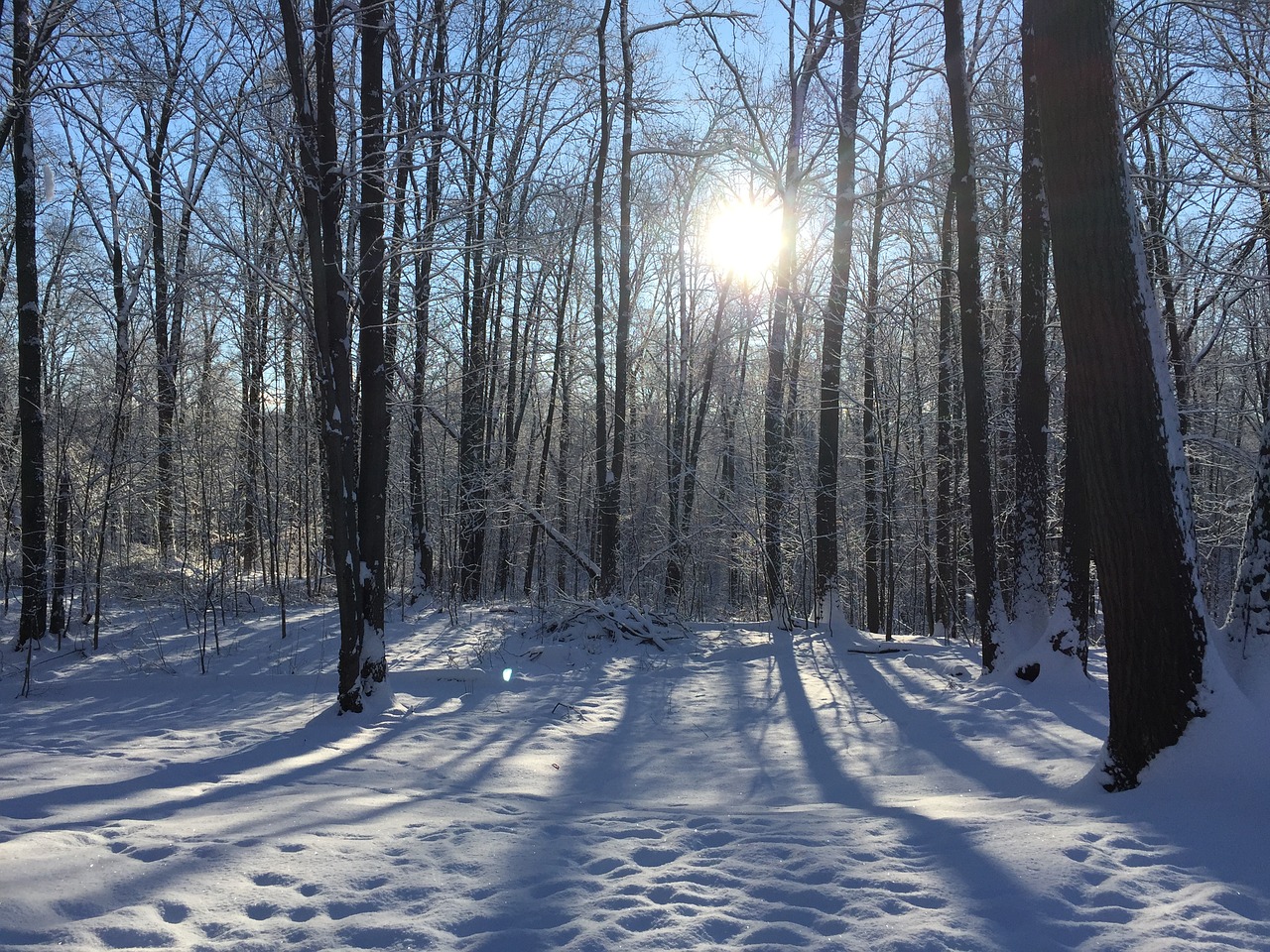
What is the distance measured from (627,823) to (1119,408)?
11.5ft

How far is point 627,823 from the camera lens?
13.7 feet

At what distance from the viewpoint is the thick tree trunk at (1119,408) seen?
13.5 ft

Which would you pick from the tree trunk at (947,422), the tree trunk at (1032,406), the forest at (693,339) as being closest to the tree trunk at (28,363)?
the forest at (693,339)

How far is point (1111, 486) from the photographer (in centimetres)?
423

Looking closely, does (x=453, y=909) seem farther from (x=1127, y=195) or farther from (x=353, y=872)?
(x=1127, y=195)

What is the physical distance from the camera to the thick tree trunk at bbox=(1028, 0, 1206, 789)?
412 centimetres

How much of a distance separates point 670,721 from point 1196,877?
187 inches

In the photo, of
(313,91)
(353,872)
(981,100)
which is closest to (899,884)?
(353,872)

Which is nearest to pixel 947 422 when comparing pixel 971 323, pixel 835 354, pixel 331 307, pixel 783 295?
pixel 835 354

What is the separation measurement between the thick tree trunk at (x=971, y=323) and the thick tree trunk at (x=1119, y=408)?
Result: 4.65 metres

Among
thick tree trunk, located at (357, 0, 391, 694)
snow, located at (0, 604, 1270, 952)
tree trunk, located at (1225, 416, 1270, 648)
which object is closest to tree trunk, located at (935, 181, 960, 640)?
snow, located at (0, 604, 1270, 952)

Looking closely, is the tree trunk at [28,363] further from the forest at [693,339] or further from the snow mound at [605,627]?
the snow mound at [605,627]

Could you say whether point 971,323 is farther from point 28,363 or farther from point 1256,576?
point 28,363

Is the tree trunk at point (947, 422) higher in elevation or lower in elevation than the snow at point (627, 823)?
higher
